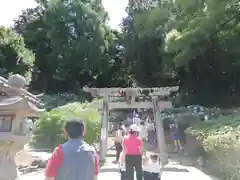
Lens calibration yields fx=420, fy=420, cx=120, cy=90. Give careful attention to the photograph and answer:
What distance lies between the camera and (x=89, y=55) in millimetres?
33125

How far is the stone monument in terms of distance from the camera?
790 cm

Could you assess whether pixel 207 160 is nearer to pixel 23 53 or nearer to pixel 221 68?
pixel 221 68

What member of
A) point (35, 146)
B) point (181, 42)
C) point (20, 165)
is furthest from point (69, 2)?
point (20, 165)

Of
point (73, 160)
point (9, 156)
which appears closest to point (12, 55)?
point (9, 156)

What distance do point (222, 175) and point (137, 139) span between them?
178 inches

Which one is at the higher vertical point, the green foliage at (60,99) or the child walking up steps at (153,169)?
the green foliage at (60,99)

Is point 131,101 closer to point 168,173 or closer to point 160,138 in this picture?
point 160,138

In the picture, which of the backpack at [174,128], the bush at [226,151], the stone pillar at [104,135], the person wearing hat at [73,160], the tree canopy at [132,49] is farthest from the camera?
the tree canopy at [132,49]

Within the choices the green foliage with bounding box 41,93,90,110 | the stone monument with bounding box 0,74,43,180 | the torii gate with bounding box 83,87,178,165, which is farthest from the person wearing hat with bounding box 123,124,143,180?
the green foliage with bounding box 41,93,90,110

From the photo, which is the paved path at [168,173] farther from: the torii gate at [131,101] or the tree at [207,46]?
the tree at [207,46]

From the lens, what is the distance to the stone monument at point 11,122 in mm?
7898

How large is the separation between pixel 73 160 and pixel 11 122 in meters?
4.59

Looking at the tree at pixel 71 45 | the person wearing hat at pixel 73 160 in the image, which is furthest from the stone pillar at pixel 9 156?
the tree at pixel 71 45

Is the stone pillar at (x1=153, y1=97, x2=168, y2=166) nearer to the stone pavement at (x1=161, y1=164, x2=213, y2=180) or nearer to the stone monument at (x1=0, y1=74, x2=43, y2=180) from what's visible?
the stone pavement at (x1=161, y1=164, x2=213, y2=180)
